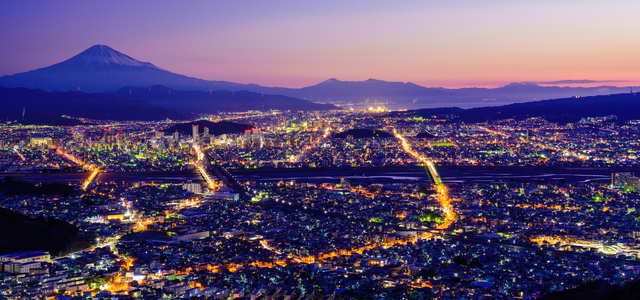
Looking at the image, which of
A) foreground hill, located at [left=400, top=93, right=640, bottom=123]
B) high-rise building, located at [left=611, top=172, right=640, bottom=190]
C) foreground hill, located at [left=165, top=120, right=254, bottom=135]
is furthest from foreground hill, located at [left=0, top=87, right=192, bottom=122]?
high-rise building, located at [left=611, top=172, right=640, bottom=190]

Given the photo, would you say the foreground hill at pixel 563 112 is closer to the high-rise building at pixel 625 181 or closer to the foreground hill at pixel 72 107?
the foreground hill at pixel 72 107

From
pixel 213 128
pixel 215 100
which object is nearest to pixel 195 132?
pixel 213 128

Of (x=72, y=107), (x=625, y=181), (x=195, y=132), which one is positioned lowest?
(x=625, y=181)

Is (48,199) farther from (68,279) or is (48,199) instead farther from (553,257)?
(553,257)

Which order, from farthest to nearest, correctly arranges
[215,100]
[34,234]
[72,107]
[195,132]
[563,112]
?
[215,100]
[72,107]
[563,112]
[195,132]
[34,234]

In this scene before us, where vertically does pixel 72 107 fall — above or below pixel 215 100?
below

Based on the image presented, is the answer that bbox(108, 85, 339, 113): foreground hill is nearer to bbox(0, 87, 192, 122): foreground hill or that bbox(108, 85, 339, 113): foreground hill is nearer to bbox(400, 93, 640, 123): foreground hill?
bbox(0, 87, 192, 122): foreground hill

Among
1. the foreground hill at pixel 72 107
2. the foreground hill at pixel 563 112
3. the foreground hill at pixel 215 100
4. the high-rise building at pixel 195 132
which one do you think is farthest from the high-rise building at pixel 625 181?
the foreground hill at pixel 215 100

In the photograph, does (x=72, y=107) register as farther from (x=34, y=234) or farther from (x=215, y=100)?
(x=34, y=234)
